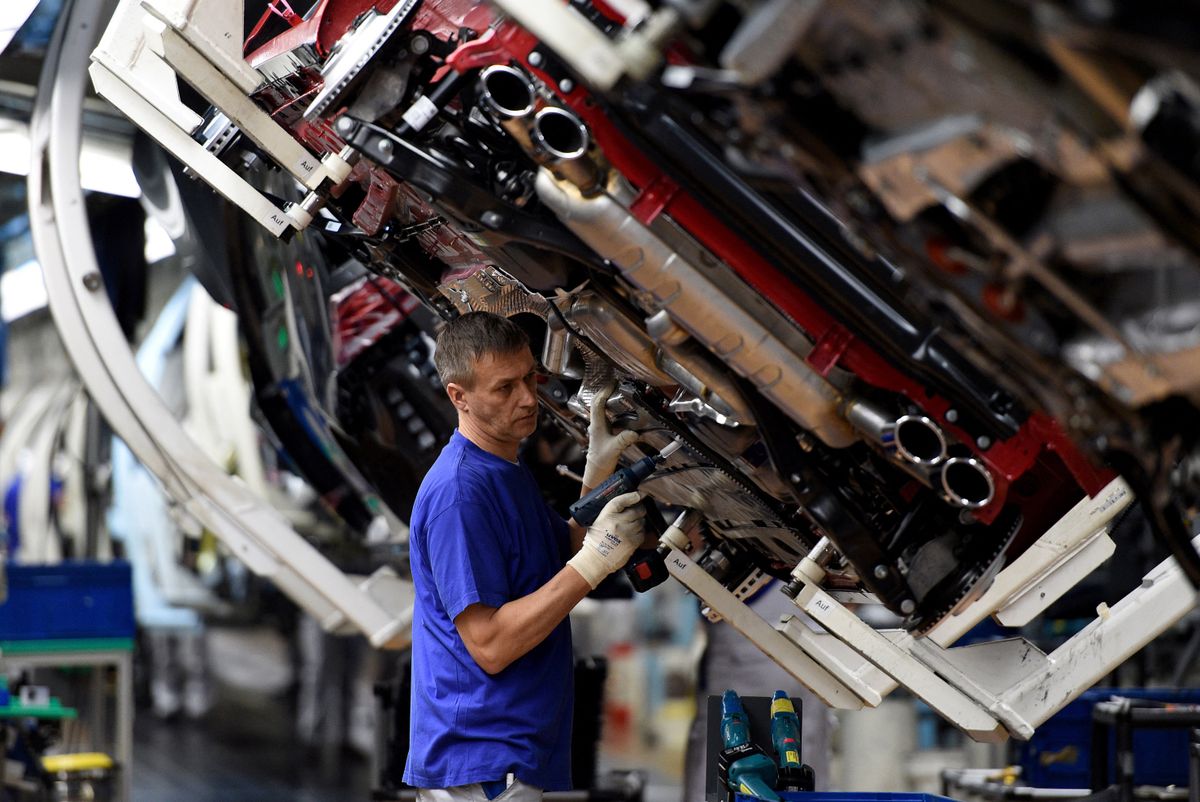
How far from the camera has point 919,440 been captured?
2.44m

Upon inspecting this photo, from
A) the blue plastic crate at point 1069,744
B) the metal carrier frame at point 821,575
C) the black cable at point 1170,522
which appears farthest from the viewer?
the blue plastic crate at point 1069,744

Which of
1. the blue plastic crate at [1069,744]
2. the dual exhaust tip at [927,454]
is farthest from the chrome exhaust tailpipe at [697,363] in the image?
the blue plastic crate at [1069,744]

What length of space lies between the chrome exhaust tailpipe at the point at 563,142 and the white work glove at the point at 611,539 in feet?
2.98

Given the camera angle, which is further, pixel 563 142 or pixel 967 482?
pixel 967 482

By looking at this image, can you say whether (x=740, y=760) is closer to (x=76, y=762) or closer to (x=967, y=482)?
(x=967, y=482)

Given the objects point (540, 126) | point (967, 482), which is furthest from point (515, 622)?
point (540, 126)

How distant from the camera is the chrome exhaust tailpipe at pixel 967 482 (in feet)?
8.05

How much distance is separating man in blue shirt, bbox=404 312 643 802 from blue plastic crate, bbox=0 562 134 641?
3.92m

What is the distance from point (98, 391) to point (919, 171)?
4.38 meters

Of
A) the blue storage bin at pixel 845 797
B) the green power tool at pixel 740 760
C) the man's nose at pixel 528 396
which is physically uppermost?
the man's nose at pixel 528 396

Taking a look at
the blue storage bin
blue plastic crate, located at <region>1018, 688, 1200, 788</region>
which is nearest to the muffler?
the blue storage bin

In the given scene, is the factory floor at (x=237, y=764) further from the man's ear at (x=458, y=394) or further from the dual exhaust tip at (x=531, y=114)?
the dual exhaust tip at (x=531, y=114)

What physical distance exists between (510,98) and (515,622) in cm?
106

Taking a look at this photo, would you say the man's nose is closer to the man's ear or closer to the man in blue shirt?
the man in blue shirt
